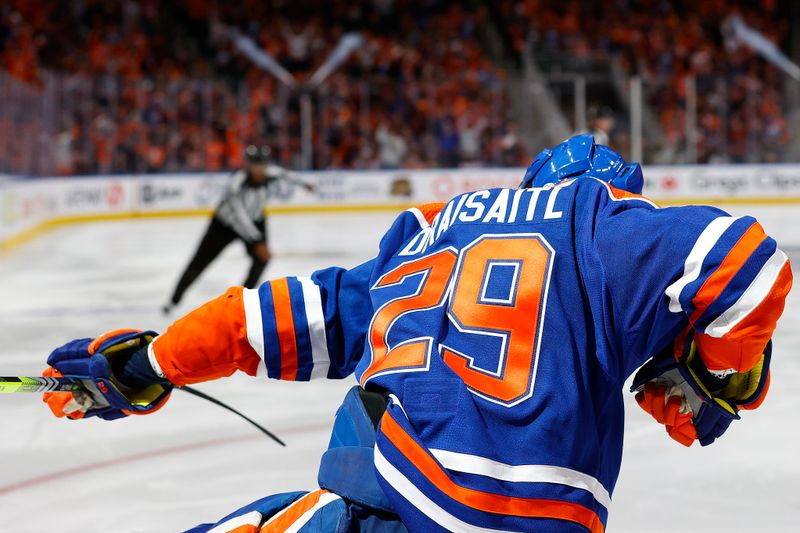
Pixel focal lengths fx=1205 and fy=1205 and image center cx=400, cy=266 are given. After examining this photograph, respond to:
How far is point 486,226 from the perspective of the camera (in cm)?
146

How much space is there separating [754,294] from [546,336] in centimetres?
24

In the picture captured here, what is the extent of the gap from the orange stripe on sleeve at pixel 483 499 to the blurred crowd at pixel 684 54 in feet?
49.6

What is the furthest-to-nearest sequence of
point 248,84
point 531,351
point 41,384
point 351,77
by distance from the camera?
point 351,77, point 248,84, point 41,384, point 531,351

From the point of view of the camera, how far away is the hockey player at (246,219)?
8086mm

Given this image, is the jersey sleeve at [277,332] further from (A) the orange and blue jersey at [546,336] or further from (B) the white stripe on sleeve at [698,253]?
(B) the white stripe on sleeve at [698,253]

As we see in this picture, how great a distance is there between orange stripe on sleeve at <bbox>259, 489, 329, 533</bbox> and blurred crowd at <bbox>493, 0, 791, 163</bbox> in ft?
49.7

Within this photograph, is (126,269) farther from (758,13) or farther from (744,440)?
(758,13)

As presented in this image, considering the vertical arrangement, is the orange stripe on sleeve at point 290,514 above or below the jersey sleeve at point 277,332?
below

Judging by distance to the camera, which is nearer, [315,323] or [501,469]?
[501,469]

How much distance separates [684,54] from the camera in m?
19.0

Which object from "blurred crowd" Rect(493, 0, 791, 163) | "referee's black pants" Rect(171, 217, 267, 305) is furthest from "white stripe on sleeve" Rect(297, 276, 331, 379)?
"blurred crowd" Rect(493, 0, 791, 163)

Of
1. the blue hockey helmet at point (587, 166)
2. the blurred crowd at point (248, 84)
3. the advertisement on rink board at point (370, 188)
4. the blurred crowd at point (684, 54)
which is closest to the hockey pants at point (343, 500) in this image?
the blue hockey helmet at point (587, 166)

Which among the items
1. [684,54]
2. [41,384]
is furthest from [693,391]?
[684,54]

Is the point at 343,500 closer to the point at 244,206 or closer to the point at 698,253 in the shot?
the point at 698,253
